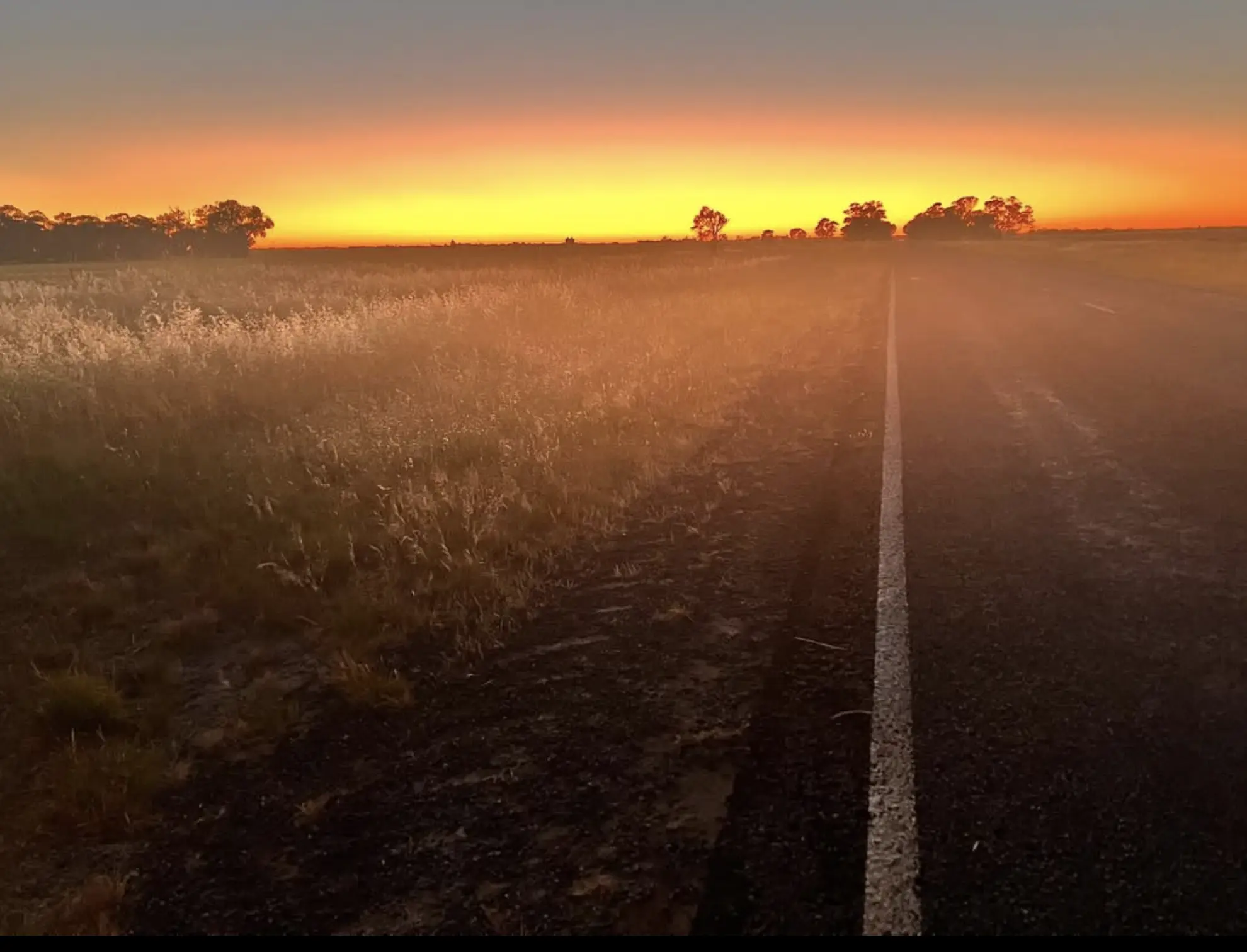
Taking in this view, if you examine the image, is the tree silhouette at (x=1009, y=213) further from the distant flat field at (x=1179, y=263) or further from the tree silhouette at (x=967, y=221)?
the distant flat field at (x=1179, y=263)

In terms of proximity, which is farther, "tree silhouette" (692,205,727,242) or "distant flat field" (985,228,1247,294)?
"tree silhouette" (692,205,727,242)

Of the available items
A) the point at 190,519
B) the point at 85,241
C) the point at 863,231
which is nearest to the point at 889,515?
the point at 190,519

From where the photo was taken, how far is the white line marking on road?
6.93 feet

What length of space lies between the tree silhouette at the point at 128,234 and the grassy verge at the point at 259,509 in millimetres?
74231

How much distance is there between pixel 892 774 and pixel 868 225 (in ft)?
575

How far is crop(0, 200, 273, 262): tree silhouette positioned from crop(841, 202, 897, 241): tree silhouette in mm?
117174

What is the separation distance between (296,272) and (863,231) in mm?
150363

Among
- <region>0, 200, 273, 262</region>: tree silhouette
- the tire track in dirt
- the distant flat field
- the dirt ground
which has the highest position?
<region>0, 200, 273, 262</region>: tree silhouette

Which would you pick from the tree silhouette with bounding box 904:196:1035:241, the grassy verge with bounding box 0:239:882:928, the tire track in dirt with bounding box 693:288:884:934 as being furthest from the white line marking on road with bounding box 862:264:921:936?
the tree silhouette with bounding box 904:196:1035:241

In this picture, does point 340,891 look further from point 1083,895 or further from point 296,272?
point 296,272

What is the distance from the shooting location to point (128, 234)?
8656 centimetres

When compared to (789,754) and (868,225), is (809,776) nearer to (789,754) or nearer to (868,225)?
(789,754)

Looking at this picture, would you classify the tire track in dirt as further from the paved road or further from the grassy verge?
the grassy verge

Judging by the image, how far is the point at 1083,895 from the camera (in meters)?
2.13
